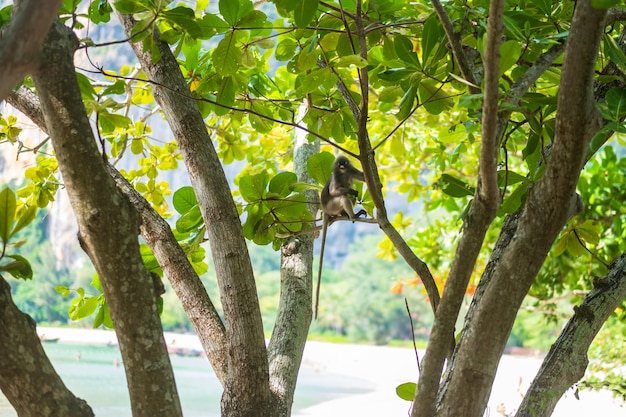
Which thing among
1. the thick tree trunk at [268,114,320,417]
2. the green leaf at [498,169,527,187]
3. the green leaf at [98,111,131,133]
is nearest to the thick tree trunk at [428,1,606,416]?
the green leaf at [498,169,527,187]

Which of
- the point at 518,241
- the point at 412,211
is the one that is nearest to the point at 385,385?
the point at 518,241

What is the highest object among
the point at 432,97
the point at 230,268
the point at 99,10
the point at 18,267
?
the point at 99,10

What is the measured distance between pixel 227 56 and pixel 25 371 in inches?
24.7

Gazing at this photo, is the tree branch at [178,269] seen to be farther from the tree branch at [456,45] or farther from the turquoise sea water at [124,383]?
the turquoise sea water at [124,383]

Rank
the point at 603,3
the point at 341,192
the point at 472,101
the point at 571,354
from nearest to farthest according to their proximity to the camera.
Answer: the point at 603,3
the point at 472,101
the point at 571,354
the point at 341,192

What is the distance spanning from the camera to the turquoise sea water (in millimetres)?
4470

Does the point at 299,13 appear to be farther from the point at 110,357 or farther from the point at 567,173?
the point at 110,357

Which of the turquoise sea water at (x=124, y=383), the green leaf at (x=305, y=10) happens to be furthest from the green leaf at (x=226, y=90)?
the turquoise sea water at (x=124, y=383)

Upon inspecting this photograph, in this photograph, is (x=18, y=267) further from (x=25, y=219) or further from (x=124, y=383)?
(x=124, y=383)

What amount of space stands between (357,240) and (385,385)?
492 inches

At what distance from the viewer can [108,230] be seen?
0.75 m

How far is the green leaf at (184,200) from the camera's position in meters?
1.29

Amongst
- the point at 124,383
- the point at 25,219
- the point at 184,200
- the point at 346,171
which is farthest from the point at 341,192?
the point at 124,383

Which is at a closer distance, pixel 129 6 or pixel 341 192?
pixel 129 6
